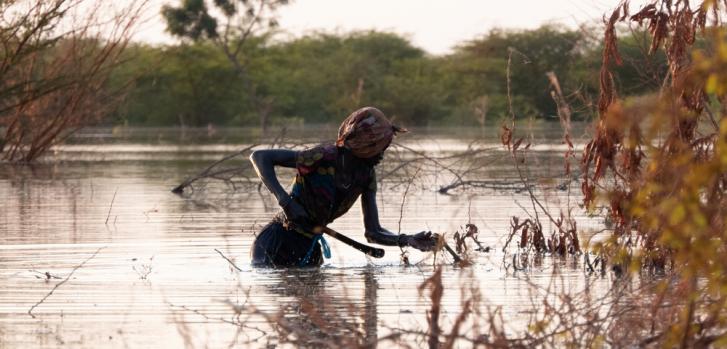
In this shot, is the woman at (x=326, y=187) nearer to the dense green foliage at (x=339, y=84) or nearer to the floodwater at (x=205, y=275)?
the floodwater at (x=205, y=275)

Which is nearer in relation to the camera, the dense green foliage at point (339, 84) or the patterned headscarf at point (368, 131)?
the patterned headscarf at point (368, 131)

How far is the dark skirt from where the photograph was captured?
9305mm

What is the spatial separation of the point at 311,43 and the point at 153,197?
3366 inches

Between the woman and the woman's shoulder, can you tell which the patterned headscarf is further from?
the woman's shoulder

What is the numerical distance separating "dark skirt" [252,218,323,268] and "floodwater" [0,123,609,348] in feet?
0.40

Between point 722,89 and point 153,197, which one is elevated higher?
point 722,89

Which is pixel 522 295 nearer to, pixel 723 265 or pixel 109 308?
pixel 109 308

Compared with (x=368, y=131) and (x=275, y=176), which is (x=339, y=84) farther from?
(x=368, y=131)

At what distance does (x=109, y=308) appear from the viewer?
7.62 meters

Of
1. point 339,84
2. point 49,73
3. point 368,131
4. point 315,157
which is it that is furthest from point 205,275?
point 339,84

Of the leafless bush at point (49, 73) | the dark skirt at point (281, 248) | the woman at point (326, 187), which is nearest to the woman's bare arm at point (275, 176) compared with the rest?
the woman at point (326, 187)

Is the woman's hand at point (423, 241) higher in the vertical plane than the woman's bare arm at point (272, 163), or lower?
lower

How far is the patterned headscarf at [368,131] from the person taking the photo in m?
8.38

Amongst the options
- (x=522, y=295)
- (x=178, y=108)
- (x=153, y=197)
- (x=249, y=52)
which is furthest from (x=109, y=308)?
(x=249, y=52)
